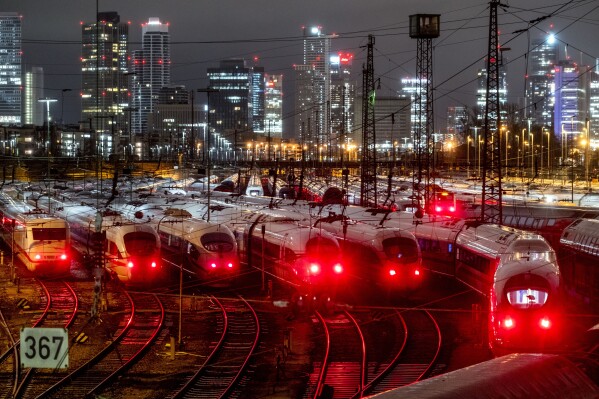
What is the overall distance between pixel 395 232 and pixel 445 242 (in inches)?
114

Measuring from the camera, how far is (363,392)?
1567 centimetres

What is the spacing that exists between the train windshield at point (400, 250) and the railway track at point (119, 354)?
712cm

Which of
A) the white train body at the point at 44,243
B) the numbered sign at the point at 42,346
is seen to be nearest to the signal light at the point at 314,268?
the white train body at the point at 44,243

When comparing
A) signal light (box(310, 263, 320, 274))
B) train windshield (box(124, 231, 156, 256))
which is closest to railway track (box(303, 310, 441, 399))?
signal light (box(310, 263, 320, 274))

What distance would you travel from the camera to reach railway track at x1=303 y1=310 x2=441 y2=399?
16.5 meters

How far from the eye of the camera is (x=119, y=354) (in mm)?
18891

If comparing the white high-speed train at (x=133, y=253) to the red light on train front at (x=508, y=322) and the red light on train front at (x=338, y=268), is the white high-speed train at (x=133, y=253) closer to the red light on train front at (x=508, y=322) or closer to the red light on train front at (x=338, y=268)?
the red light on train front at (x=338, y=268)

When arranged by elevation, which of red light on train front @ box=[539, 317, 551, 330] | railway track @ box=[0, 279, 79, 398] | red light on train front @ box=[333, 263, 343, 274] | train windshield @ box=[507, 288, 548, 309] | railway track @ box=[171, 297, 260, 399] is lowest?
railway track @ box=[171, 297, 260, 399]

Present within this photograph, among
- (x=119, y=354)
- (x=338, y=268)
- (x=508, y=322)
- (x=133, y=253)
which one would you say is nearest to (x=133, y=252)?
(x=133, y=253)

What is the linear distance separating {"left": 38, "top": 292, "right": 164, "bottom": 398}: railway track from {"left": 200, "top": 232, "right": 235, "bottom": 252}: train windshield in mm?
2614

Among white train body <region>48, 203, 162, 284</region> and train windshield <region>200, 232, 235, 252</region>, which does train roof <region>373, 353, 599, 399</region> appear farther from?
white train body <region>48, 203, 162, 284</region>

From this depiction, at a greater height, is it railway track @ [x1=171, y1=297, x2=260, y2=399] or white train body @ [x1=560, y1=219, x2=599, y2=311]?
white train body @ [x1=560, y1=219, x2=599, y2=311]

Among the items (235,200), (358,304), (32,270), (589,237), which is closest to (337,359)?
(358,304)

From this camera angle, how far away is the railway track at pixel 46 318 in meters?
16.2
